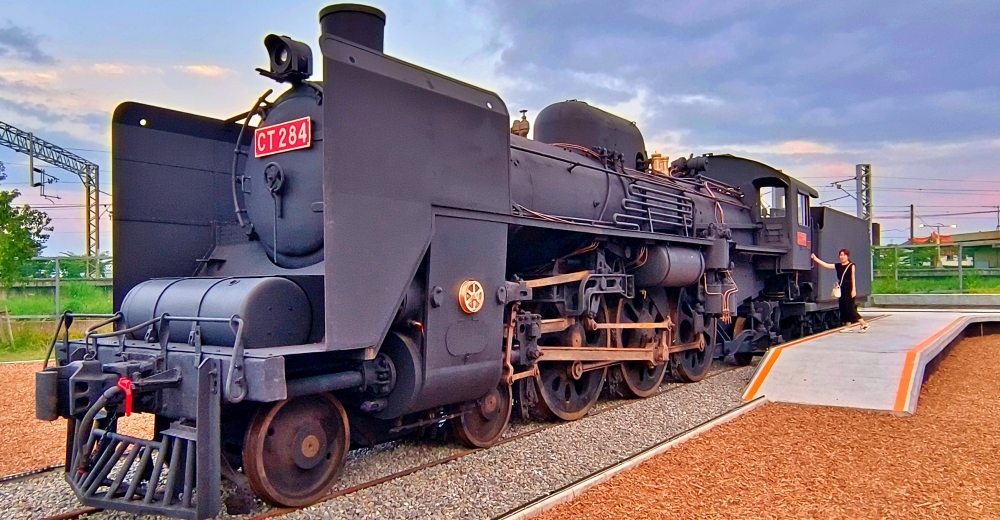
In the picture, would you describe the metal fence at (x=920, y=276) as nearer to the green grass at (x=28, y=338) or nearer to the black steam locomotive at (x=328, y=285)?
the black steam locomotive at (x=328, y=285)

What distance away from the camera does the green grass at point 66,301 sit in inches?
609

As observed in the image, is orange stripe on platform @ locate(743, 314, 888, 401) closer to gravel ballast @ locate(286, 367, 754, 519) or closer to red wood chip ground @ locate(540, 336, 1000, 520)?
gravel ballast @ locate(286, 367, 754, 519)

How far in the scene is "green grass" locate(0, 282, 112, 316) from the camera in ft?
50.8

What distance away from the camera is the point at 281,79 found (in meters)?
5.07

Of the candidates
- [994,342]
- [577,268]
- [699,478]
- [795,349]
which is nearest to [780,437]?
[699,478]

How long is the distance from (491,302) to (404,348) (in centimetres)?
94

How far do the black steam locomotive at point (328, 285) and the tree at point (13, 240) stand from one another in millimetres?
10643

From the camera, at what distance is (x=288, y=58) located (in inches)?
193

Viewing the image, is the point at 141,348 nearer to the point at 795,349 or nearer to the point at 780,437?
the point at 780,437

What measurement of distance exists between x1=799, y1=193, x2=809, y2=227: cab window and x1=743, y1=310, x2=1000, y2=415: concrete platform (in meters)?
2.57

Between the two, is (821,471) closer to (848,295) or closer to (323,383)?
(323,383)

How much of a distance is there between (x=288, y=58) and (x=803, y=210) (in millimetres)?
10542

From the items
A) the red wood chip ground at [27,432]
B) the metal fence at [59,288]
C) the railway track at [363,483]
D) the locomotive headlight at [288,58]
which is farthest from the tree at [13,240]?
the locomotive headlight at [288,58]

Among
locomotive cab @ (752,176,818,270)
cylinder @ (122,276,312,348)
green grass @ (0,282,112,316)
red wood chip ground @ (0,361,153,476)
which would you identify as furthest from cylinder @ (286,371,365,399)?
green grass @ (0,282,112,316)
